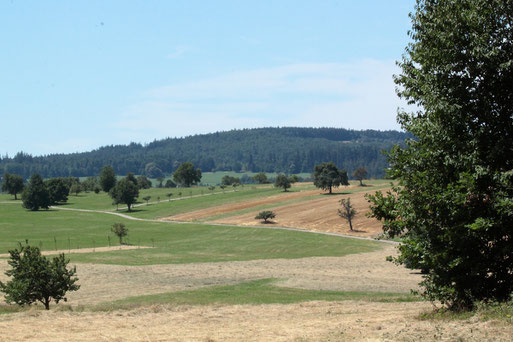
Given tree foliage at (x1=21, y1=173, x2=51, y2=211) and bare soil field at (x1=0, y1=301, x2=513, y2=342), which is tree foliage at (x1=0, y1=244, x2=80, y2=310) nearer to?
bare soil field at (x1=0, y1=301, x2=513, y2=342)

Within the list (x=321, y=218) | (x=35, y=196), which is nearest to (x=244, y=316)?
(x=321, y=218)

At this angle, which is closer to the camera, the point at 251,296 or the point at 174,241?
the point at 251,296

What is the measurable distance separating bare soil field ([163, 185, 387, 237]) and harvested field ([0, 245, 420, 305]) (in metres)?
30.7

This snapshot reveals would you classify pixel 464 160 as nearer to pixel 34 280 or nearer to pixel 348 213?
pixel 34 280

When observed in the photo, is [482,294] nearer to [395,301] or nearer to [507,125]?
[507,125]

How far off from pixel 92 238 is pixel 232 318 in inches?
2931

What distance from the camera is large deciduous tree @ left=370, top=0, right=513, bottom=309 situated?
1812 centimetres

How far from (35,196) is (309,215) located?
9323cm

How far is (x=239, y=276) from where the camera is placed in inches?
1756

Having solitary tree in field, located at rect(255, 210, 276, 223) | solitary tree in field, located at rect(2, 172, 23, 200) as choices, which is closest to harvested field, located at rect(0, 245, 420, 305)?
solitary tree in field, located at rect(255, 210, 276, 223)

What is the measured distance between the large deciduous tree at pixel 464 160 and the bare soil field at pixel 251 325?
2551 millimetres

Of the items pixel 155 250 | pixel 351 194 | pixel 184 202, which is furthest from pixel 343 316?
pixel 184 202

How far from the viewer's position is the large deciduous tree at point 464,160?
18.1 metres

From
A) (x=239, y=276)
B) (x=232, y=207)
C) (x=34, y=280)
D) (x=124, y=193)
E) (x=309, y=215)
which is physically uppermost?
(x=124, y=193)
